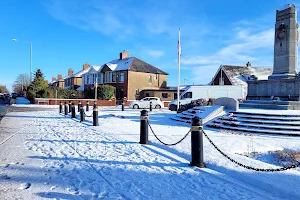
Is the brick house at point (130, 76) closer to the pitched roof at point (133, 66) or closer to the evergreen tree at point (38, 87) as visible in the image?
the pitched roof at point (133, 66)

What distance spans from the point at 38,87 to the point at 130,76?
49.1 feet

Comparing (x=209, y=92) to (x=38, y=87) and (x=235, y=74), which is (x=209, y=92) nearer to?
(x=235, y=74)

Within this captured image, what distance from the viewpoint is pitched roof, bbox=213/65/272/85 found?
1681 inches

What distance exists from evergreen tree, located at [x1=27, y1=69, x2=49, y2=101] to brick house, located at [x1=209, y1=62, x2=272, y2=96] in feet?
91.5

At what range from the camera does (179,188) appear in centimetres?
436

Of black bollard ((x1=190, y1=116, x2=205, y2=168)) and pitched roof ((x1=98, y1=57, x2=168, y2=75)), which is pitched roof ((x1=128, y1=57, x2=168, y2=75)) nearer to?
pitched roof ((x1=98, y1=57, x2=168, y2=75))

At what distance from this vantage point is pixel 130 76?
4659cm

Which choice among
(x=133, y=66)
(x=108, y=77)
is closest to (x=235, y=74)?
(x=133, y=66)

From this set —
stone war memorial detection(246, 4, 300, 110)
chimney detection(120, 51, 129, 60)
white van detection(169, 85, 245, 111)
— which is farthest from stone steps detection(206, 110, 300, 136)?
chimney detection(120, 51, 129, 60)

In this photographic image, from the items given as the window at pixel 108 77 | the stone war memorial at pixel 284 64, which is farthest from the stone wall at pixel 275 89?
the window at pixel 108 77

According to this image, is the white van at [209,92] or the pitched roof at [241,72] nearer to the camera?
the white van at [209,92]

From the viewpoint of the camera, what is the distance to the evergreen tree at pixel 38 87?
3952 centimetres

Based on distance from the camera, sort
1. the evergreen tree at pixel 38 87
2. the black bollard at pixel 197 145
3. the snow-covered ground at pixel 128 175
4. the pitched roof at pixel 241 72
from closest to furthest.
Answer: the snow-covered ground at pixel 128 175
the black bollard at pixel 197 145
the evergreen tree at pixel 38 87
the pitched roof at pixel 241 72

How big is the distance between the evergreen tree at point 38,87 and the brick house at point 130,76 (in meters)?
11.6
